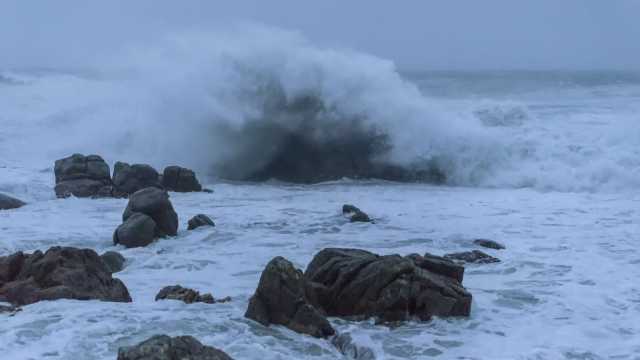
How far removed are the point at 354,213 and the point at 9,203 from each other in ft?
19.9

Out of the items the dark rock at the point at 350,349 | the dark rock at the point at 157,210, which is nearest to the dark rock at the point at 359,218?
the dark rock at the point at 157,210

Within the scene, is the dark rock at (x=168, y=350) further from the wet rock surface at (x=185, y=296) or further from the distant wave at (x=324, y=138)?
the distant wave at (x=324, y=138)

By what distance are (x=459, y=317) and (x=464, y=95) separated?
39014mm

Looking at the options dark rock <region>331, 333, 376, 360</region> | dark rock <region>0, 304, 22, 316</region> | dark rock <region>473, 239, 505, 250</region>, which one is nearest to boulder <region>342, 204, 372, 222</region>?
dark rock <region>473, 239, 505, 250</region>

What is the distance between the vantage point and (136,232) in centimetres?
1084

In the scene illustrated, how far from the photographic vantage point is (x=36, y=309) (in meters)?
7.54

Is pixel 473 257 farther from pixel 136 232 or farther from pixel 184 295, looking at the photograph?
pixel 136 232

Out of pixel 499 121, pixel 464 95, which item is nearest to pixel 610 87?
pixel 464 95

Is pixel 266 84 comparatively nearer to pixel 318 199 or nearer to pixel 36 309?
pixel 318 199

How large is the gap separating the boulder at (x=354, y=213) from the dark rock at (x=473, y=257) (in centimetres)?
267

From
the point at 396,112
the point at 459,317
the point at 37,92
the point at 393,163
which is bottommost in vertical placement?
the point at 459,317

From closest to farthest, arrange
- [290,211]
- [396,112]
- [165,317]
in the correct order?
[165,317]
[290,211]
[396,112]

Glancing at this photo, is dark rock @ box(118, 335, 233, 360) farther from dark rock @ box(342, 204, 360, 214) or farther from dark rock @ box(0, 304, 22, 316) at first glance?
dark rock @ box(342, 204, 360, 214)

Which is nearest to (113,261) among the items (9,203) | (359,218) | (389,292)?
(389,292)
